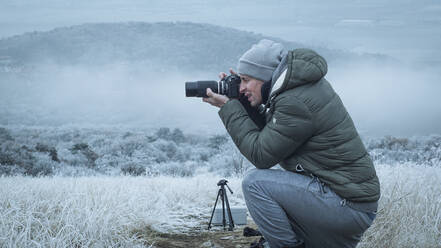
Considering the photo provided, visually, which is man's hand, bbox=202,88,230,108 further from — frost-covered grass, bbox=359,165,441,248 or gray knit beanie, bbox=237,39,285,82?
frost-covered grass, bbox=359,165,441,248

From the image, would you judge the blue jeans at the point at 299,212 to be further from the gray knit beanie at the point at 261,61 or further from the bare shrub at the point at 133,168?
the bare shrub at the point at 133,168

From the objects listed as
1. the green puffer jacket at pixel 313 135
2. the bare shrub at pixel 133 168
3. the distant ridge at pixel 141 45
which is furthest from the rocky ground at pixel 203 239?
the distant ridge at pixel 141 45

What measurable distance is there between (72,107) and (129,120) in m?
3.41

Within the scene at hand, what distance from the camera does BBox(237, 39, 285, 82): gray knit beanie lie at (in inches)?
75.1

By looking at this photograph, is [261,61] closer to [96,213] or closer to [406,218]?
[96,213]

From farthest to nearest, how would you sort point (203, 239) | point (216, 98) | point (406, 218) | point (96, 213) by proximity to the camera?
point (203, 239) < point (406, 218) < point (96, 213) < point (216, 98)

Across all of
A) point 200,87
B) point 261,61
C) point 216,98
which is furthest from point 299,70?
point 200,87

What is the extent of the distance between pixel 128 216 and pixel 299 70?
65.2 inches

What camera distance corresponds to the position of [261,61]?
191cm

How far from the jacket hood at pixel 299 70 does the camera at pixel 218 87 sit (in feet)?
1.23

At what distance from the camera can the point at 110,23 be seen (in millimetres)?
28047

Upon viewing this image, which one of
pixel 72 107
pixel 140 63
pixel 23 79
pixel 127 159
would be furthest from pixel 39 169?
pixel 140 63

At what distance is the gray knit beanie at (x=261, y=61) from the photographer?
191 centimetres

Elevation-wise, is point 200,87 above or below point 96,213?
above
